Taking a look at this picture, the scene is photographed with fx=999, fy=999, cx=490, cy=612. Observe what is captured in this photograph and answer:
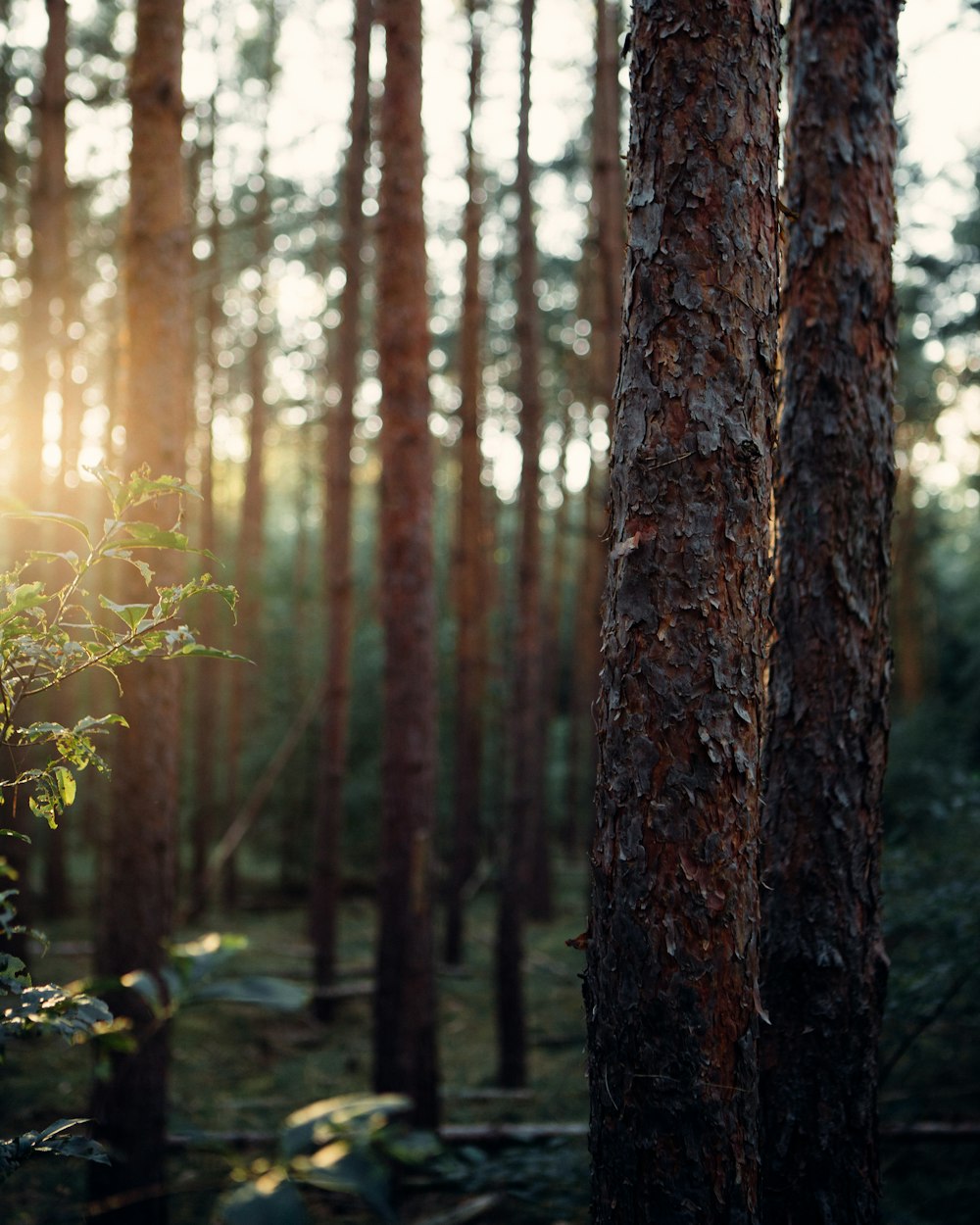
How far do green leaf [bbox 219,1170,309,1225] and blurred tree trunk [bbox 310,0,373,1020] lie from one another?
338 inches

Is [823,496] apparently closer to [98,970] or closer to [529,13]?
[98,970]

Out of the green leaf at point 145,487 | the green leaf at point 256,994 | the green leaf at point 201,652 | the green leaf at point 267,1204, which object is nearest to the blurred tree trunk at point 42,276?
the green leaf at point 256,994

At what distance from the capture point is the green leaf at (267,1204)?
1.92 metres

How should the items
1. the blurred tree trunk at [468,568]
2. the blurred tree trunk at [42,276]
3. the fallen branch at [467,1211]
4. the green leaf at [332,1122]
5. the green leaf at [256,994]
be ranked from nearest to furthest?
the green leaf at [332,1122]
the green leaf at [256,994]
the fallen branch at [467,1211]
the blurred tree trunk at [42,276]
the blurred tree trunk at [468,568]

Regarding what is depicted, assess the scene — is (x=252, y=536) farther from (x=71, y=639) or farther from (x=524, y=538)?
(x=71, y=639)

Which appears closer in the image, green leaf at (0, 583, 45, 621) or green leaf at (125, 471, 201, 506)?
green leaf at (0, 583, 45, 621)

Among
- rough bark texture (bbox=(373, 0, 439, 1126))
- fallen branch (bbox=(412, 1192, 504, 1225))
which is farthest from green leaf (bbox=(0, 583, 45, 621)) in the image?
fallen branch (bbox=(412, 1192, 504, 1225))

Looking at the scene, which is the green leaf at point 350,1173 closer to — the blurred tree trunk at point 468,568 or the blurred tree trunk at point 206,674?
the blurred tree trunk at point 468,568

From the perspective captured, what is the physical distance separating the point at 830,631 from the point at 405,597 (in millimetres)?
3620

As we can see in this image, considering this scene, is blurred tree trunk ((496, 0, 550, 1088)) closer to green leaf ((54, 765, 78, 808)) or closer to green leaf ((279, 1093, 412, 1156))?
green leaf ((279, 1093, 412, 1156))

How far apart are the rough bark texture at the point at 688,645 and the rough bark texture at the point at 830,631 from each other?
3.60 ft

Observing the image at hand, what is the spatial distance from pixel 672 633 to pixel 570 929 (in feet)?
45.4

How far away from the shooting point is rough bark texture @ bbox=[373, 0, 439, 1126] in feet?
22.0

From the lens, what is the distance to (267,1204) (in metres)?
1.95
